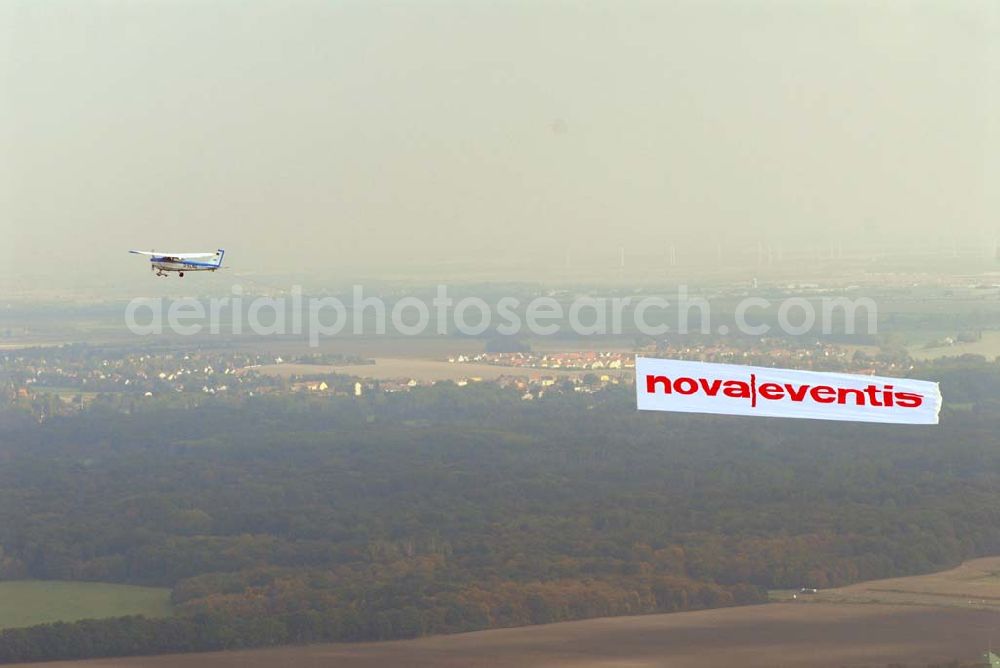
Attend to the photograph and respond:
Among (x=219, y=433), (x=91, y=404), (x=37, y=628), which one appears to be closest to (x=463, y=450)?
(x=219, y=433)

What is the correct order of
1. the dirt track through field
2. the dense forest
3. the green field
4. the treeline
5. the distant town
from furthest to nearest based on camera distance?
the distant town, the dense forest, the green field, the treeline, the dirt track through field

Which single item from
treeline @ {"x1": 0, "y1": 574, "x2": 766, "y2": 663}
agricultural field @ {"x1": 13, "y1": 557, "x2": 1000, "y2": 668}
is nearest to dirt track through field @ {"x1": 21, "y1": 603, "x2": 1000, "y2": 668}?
agricultural field @ {"x1": 13, "y1": 557, "x2": 1000, "y2": 668}

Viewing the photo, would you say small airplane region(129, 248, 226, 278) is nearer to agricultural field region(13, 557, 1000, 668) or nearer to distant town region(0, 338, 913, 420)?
agricultural field region(13, 557, 1000, 668)

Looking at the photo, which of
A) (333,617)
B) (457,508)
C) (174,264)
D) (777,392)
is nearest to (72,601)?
(333,617)

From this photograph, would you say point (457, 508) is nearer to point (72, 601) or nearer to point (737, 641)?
point (72, 601)

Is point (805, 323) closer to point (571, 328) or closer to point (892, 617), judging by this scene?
point (571, 328)

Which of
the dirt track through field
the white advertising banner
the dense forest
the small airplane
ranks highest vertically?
the small airplane
